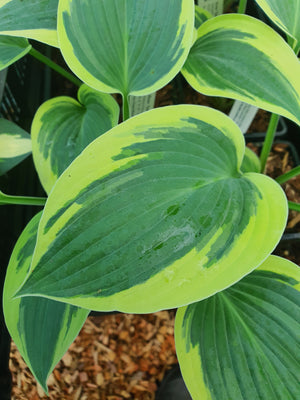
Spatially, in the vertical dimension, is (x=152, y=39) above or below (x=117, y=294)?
above

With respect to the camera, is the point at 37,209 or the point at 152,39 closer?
the point at 152,39

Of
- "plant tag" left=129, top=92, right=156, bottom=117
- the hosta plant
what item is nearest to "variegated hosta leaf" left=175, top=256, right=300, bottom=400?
the hosta plant

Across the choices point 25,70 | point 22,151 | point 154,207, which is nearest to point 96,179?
point 154,207

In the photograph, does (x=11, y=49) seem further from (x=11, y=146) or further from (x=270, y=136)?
(x=270, y=136)

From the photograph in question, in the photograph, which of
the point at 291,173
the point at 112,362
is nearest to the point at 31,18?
the point at 291,173

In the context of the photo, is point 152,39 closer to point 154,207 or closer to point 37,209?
point 154,207

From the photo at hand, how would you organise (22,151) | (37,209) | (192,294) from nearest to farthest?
(192,294), (22,151), (37,209)
